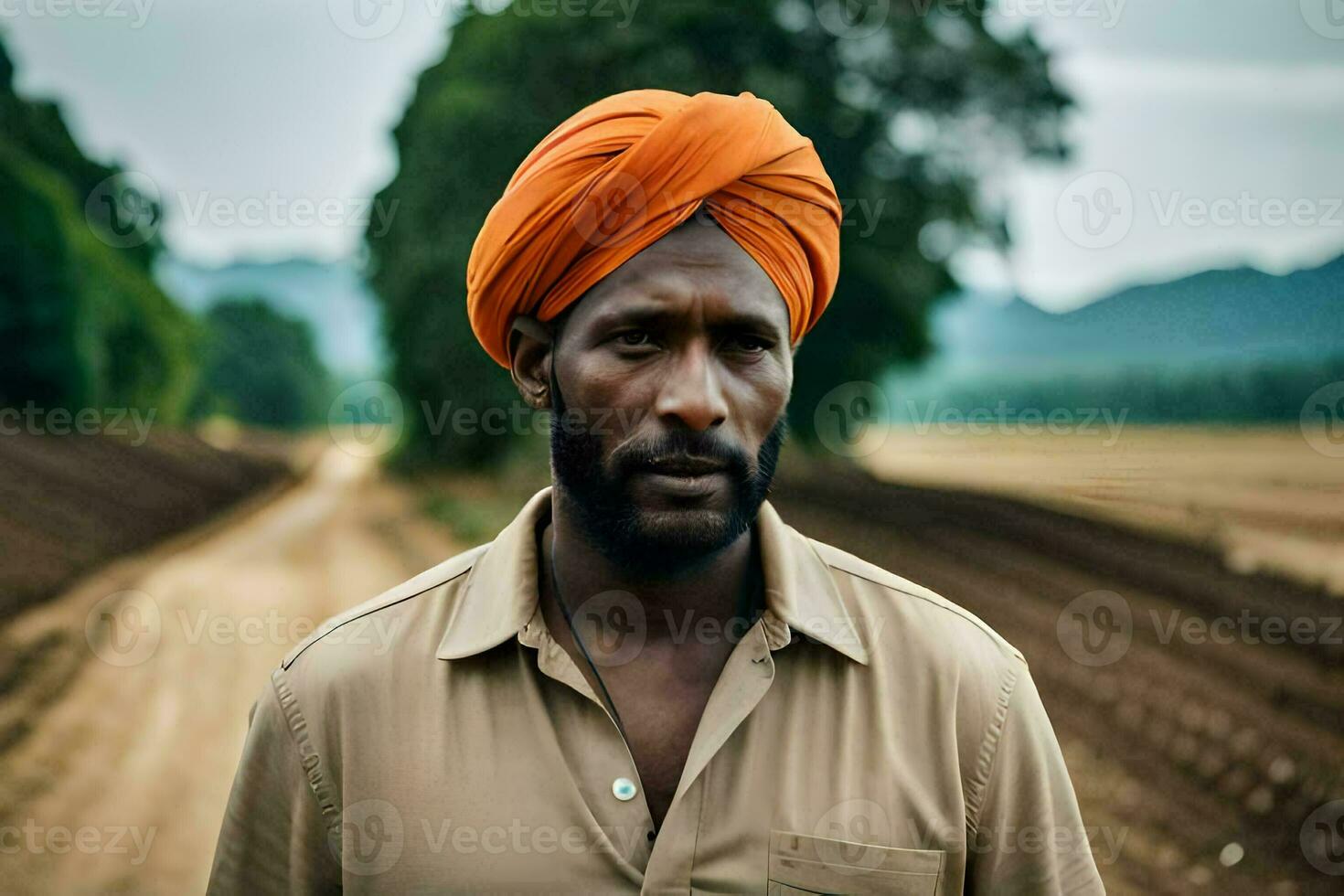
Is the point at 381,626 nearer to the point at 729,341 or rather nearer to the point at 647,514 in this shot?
the point at 647,514

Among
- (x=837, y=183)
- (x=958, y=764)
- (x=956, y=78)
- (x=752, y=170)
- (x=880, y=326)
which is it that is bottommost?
(x=958, y=764)

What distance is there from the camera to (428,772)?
2.13m

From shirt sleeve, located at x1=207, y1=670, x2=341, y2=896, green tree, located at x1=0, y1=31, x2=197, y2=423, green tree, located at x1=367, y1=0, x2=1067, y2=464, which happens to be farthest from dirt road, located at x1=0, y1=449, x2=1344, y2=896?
green tree, located at x1=0, y1=31, x2=197, y2=423

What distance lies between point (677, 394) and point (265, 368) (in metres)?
44.3

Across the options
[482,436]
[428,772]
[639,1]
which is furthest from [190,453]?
[428,772]

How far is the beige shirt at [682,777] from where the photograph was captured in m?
2.06

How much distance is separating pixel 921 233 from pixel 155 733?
11.3m

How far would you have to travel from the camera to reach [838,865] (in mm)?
2062

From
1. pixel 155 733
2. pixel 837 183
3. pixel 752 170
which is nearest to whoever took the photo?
pixel 752 170

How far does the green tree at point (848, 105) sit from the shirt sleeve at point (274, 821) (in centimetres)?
1238

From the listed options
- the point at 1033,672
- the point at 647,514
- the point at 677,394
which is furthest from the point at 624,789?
the point at 1033,672

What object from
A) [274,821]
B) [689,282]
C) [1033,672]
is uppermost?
[689,282]

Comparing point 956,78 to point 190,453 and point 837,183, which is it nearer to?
A: point 837,183

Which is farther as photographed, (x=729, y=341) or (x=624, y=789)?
(x=729, y=341)
